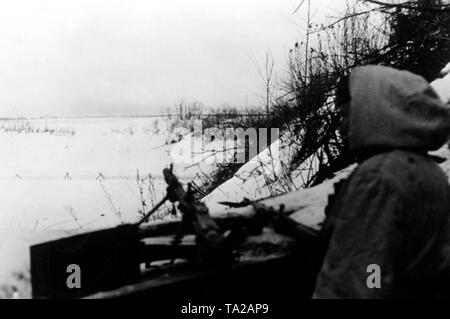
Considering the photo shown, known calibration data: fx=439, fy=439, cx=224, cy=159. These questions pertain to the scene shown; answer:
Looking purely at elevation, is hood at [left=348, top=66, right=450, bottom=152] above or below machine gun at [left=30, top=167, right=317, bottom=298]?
above

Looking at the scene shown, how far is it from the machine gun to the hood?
2.92 feet

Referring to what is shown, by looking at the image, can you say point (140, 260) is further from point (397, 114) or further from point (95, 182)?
point (95, 182)

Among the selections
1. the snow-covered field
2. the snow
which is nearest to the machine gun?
the snow

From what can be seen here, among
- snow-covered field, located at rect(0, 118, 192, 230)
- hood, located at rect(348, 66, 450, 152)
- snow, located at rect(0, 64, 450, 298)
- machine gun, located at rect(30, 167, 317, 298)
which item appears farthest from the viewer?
snow-covered field, located at rect(0, 118, 192, 230)

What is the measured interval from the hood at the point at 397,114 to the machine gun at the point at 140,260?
35.0 inches

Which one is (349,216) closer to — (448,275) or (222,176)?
(448,275)

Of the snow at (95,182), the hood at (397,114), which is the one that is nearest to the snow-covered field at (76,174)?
the snow at (95,182)

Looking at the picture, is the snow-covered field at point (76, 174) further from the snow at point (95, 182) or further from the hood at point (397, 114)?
the hood at point (397, 114)

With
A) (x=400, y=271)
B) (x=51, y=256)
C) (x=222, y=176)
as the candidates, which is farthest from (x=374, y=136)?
(x=222, y=176)

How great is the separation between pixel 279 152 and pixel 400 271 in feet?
29.4

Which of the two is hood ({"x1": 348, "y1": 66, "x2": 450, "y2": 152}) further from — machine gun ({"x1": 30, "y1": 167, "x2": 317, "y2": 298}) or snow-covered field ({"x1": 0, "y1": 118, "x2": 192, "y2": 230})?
snow-covered field ({"x1": 0, "y1": 118, "x2": 192, "y2": 230})

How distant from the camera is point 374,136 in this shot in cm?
174

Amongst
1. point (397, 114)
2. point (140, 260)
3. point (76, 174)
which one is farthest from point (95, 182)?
point (397, 114)

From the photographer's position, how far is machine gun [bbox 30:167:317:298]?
2.37 m
